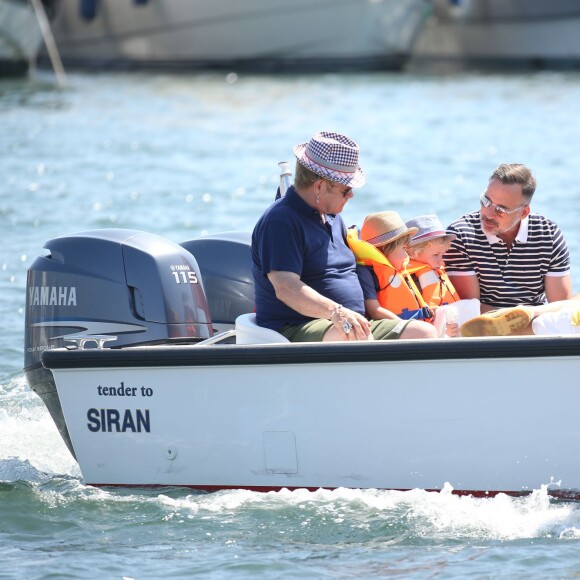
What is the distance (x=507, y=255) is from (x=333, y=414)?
117cm

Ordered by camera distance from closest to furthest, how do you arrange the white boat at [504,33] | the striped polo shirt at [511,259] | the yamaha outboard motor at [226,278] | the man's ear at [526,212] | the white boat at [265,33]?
the man's ear at [526,212] → the striped polo shirt at [511,259] → the yamaha outboard motor at [226,278] → the white boat at [265,33] → the white boat at [504,33]

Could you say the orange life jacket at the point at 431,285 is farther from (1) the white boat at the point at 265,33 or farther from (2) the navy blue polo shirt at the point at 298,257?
(1) the white boat at the point at 265,33

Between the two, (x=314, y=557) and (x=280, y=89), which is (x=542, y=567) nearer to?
(x=314, y=557)

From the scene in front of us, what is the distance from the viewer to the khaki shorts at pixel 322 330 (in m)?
4.81

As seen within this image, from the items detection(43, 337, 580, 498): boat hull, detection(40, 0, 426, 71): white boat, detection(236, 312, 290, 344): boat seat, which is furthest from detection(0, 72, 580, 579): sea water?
detection(40, 0, 426, 71): white boat

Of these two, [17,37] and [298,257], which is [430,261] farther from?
[17,37]

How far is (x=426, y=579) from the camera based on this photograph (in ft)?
13.9

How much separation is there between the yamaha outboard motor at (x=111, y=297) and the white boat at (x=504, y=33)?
2562 cm

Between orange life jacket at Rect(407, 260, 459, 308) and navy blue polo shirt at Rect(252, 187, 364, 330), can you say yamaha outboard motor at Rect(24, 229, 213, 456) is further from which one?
orange life jacket at Rect(407, 260, 459, 308)

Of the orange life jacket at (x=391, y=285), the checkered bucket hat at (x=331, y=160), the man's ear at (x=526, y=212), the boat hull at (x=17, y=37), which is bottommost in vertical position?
the orange life jacket at (x=391, y=285)

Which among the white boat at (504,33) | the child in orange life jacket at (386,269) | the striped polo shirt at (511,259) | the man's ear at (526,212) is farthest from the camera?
the white boat at (504,33)

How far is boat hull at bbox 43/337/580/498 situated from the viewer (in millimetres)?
4535

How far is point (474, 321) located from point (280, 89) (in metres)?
21.0

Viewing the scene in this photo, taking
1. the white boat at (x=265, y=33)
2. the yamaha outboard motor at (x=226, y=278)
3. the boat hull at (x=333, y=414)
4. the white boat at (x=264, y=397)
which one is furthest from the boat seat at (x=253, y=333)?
the white boat at (x=265, y=33)
